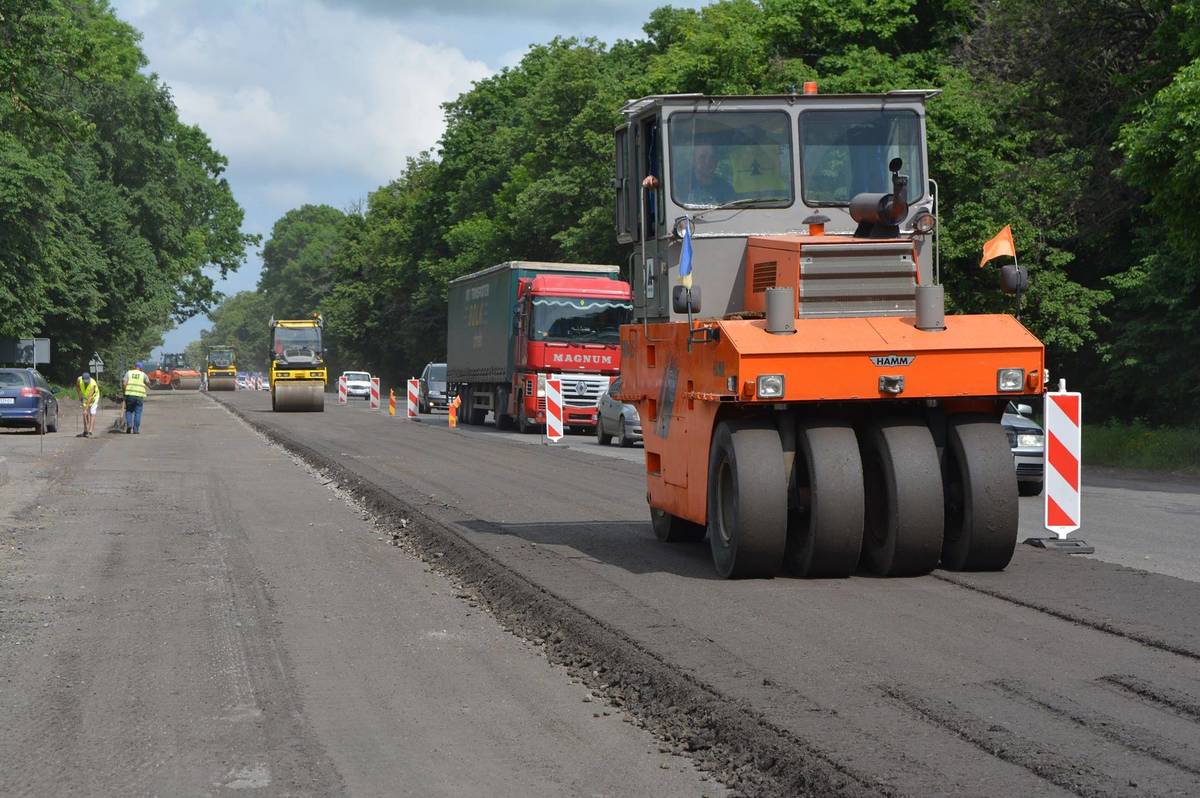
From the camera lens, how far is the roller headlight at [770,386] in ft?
33.9

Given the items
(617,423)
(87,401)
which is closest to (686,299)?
(617,423)

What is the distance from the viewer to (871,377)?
415 inches

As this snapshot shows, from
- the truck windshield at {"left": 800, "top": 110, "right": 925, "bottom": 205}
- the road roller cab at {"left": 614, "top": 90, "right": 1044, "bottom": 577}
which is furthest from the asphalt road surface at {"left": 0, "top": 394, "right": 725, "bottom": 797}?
the truck windshield at {"left": 800, "top": 110, "right": 925, "bottom": 205}

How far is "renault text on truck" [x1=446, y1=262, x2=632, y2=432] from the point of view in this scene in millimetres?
37344

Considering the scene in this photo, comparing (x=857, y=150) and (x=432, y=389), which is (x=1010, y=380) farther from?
(x=432, y=389)

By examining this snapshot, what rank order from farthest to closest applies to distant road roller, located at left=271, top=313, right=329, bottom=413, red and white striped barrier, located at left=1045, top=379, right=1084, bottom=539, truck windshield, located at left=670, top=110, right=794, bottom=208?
distant road roller, located at left=271, top=313, right=329, bottom=413 < red and white striped barrier, located at left=1045, top=379, right=1084, bottom=539 < truck windshield, located at left=670, top=110, right=794, bottom=208

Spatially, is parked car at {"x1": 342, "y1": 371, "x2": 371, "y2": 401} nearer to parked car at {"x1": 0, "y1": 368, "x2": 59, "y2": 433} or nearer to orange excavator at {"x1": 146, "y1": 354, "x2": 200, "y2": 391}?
orange excavator at {"x1": 146, "y1": 354, "x2": 200, "y2": 391}

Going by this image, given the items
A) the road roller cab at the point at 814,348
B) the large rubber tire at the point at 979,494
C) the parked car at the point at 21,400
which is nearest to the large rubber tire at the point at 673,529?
the road roller cab at the point at 814,348

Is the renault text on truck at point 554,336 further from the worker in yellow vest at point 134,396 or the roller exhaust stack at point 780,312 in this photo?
the roller exhaust stack at point 780,312

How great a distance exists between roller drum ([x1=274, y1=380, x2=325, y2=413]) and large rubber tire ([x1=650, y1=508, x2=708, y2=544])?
134ft

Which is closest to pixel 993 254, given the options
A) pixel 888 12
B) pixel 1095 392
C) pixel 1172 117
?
pixel 1172 117

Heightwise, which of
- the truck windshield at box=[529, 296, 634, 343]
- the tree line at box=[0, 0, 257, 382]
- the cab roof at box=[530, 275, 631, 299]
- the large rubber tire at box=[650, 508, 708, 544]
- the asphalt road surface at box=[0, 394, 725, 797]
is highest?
the tree line at box=[0, 0, 257, 382]

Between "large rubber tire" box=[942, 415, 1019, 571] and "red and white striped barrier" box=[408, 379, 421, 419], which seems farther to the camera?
"red and white striped barrier" box=[408, 379, 421, 419]

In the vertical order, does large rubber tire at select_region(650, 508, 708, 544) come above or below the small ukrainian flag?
below
